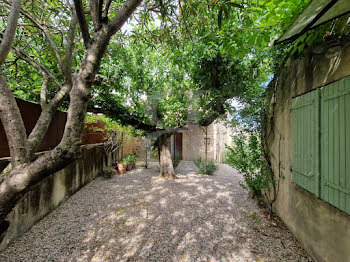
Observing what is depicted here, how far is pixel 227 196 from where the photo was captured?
439 centimetres

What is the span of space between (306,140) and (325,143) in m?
0.35

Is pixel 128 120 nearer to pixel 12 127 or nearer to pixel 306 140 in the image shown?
pixel 12 127

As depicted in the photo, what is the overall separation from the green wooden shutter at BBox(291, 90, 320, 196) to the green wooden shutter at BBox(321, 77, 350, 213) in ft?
0.30

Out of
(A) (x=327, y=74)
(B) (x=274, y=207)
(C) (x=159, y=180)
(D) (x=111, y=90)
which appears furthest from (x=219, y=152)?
(A) (x=327, y=74)

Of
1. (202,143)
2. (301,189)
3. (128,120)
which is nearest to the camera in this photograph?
(301,189)

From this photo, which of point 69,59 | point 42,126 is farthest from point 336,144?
point 69,59

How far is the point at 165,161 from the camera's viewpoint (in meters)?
6.47

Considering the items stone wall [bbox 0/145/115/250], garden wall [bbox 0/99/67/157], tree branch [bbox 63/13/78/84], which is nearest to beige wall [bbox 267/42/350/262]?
tree branch [bbox 63/13/78/84]

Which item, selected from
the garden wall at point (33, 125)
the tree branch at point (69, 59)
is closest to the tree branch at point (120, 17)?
the tree branch at point (69, 59)

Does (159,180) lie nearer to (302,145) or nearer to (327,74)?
(302,145)

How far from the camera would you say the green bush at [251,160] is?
3.23m

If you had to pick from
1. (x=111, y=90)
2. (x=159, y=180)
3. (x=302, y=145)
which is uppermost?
(x=111, y=90)

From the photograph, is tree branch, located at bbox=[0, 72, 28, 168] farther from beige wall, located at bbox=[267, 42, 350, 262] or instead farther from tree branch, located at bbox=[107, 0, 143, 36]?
beige wall, located at bbox=[267, 42, 350, 262]

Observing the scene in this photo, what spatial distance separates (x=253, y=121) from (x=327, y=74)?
1.59 metres
